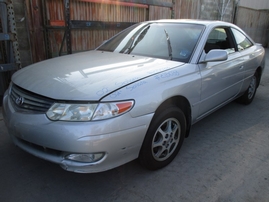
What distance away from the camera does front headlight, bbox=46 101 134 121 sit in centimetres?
201

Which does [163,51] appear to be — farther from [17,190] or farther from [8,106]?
[17,190]

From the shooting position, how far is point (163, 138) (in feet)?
8.42

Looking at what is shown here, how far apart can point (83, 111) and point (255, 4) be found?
17051 millimetres

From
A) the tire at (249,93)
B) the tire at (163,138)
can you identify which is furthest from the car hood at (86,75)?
the tire at (249,93)

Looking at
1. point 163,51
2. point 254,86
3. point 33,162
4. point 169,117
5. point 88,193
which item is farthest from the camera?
point 254,86

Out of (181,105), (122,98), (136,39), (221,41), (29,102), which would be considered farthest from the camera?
(221,41)

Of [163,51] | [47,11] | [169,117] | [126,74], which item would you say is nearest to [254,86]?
[163,51]

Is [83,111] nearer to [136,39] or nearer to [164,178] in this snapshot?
[164,178]

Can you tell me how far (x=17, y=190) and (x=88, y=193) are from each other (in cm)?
69

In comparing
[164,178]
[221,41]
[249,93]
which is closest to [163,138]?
[164,178]

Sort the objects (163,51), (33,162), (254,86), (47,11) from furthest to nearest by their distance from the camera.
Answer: (47,11) → (254,86) → (163,51) → (33,162)

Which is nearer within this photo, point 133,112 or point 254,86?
point 133,112

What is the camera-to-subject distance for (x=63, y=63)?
2.88 m

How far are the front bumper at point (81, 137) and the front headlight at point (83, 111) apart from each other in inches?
1.7
